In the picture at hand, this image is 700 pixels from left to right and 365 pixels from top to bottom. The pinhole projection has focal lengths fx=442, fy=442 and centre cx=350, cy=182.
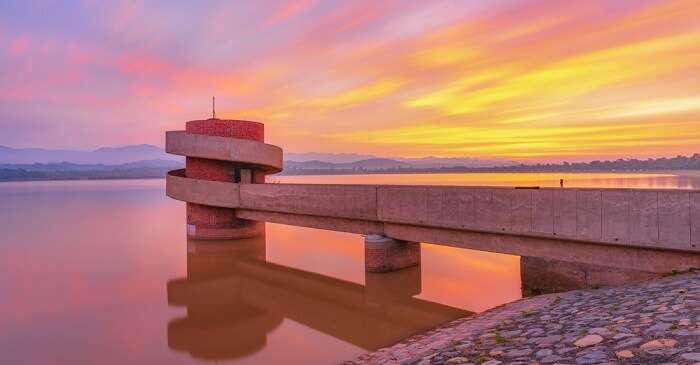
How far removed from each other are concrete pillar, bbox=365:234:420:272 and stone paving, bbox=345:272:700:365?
4768 millimetres

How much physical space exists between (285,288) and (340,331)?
3.45 meters

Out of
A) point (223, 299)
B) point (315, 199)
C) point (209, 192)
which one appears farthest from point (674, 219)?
point (209, 192)

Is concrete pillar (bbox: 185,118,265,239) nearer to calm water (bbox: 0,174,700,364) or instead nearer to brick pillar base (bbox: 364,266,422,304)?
calm water (bbox: 0,174,700,364)

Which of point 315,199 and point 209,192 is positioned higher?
point 209,192

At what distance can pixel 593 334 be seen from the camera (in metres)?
3.94

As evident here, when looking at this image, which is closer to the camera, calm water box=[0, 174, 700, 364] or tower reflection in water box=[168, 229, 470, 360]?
calm water box=[0, 174, 700, 364]

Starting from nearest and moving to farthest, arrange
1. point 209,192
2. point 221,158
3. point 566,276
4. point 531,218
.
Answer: point 531,218 < point 566,276 < point 221,158 < point 209,192

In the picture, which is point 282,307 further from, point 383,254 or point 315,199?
point 315,199

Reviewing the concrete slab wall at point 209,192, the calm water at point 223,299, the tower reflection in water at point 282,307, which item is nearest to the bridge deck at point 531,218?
the calm water at point 223,299

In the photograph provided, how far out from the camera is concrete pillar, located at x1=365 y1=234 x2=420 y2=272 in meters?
11.2

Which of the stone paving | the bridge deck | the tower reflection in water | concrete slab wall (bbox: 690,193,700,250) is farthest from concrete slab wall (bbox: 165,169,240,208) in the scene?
concrete slab wall (bbox: 690,193,700,250)

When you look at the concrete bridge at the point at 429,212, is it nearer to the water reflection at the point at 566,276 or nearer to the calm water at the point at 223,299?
the water reflection at the point at 566,276

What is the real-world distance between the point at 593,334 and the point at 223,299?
8.05 m

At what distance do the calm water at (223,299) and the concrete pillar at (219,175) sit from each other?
669mm
